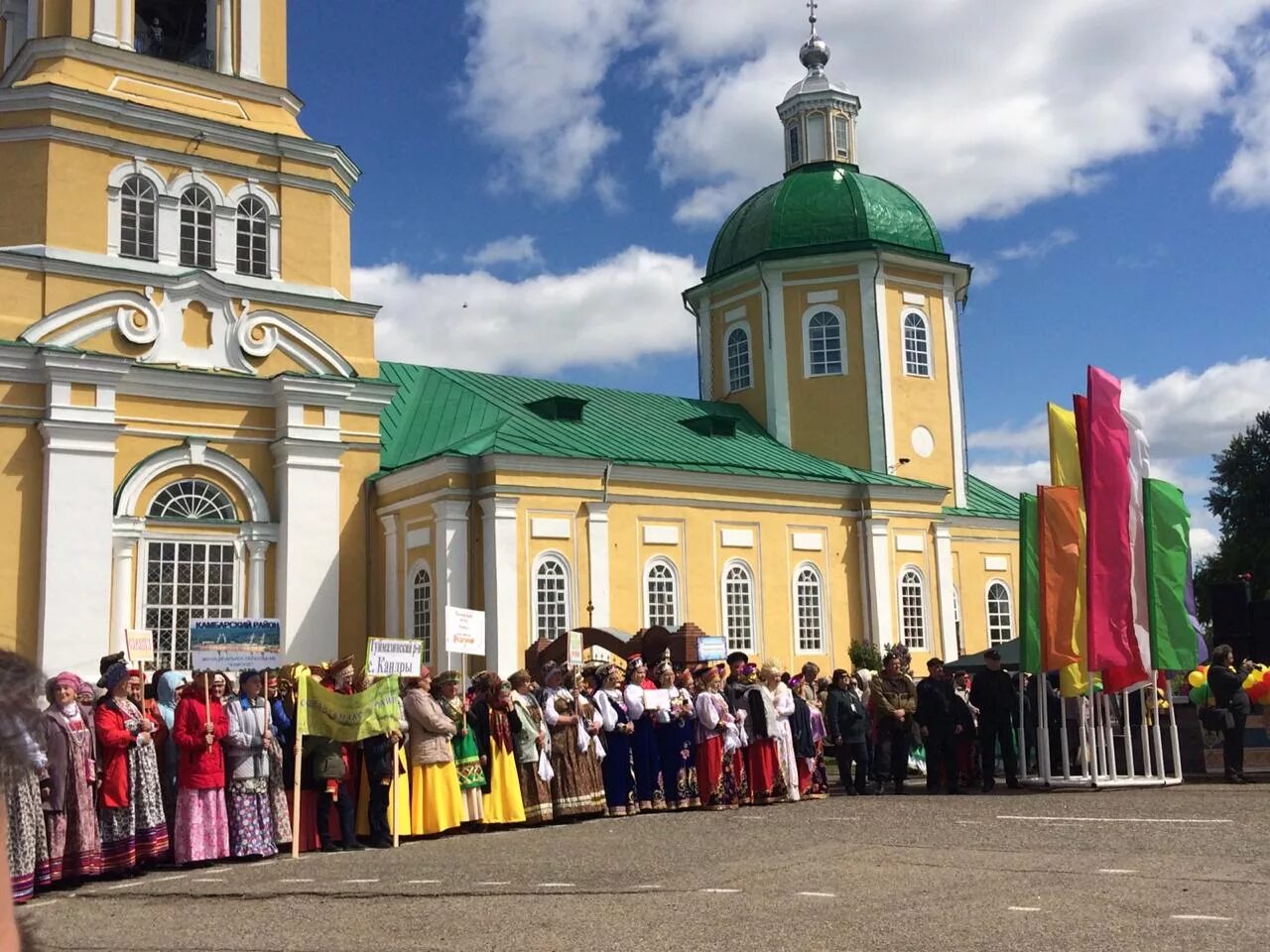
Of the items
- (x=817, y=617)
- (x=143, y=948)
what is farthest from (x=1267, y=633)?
(x=143, y=948)

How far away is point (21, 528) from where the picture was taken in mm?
20578

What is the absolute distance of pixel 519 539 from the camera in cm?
2347

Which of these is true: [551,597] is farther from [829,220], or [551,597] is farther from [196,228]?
[829,220]

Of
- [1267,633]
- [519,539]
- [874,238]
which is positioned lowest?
[1267,633]

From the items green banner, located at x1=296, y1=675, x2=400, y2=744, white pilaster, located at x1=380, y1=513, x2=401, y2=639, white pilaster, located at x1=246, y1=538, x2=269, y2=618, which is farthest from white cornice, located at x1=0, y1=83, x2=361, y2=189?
green banner, located at x1=296, y1=675, x2=400, y2=744

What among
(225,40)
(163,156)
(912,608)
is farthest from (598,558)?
(225,40)

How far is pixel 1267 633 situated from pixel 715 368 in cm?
1652

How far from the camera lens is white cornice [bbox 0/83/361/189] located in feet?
71.4

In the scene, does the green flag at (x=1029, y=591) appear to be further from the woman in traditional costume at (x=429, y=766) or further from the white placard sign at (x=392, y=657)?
the white placard sign at (x=392, y=657)

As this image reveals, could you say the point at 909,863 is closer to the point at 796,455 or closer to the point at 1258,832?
the point at 1258,832

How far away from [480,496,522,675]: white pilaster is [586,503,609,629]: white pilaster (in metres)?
1.72

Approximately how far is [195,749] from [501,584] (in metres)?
12.2

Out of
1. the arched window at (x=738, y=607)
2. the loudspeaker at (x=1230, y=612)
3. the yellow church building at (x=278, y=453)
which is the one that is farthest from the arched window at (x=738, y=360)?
the loudspeaker at (x=1230, y=612)

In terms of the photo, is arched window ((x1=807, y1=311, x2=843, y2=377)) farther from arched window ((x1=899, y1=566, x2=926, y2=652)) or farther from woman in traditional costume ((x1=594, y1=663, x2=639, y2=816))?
woman in traditional costume ((x1=594, y1=663, x2=639, y2=816))
